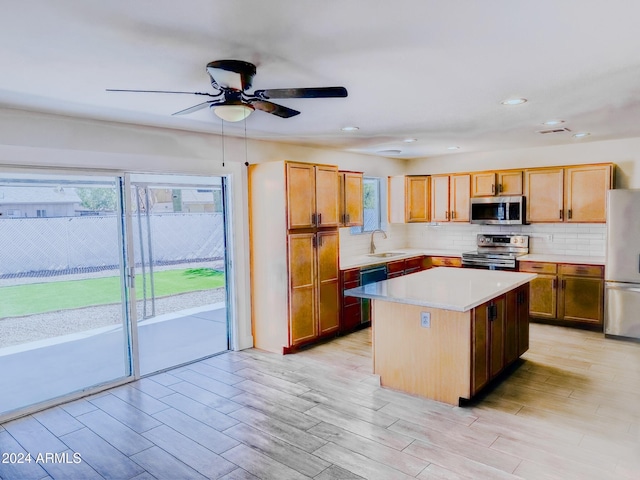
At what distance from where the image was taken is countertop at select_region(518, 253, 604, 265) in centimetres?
547

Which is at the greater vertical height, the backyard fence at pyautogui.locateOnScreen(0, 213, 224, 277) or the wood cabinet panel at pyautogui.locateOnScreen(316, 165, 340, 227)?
the wood cabinet panel at pyautogui.locateOnScreen(316, 165, 340, 227)

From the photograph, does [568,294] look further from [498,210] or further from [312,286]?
[312,286]

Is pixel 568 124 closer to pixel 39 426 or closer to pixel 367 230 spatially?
pixel 367 230

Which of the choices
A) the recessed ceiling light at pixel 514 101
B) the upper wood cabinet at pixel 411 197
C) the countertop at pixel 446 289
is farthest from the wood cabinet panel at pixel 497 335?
the upper wood cabinet at pixel 411 197

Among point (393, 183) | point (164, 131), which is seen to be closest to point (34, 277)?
point (164, 131)

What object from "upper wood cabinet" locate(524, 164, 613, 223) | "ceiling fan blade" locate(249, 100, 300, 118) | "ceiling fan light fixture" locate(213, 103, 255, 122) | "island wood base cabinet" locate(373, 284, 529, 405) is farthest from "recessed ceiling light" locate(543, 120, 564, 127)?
"ceiling fan light fixture" locate(213, 103, 255, 122)

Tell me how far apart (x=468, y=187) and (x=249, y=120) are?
3812 millimetres

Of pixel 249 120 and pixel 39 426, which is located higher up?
pixel 249 120

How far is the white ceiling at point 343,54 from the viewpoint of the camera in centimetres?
184

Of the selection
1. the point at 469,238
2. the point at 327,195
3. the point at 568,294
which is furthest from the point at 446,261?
the point at 327,195

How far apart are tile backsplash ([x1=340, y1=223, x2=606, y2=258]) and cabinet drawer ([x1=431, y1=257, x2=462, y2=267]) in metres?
0.58

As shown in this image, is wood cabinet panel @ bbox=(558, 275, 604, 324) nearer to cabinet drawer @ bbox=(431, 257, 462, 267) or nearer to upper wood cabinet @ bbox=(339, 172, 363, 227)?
cabinet drawer @ bbox=(431, 257, 462, 267)

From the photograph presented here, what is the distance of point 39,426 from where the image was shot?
130 inches

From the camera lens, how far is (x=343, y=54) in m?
2.36
